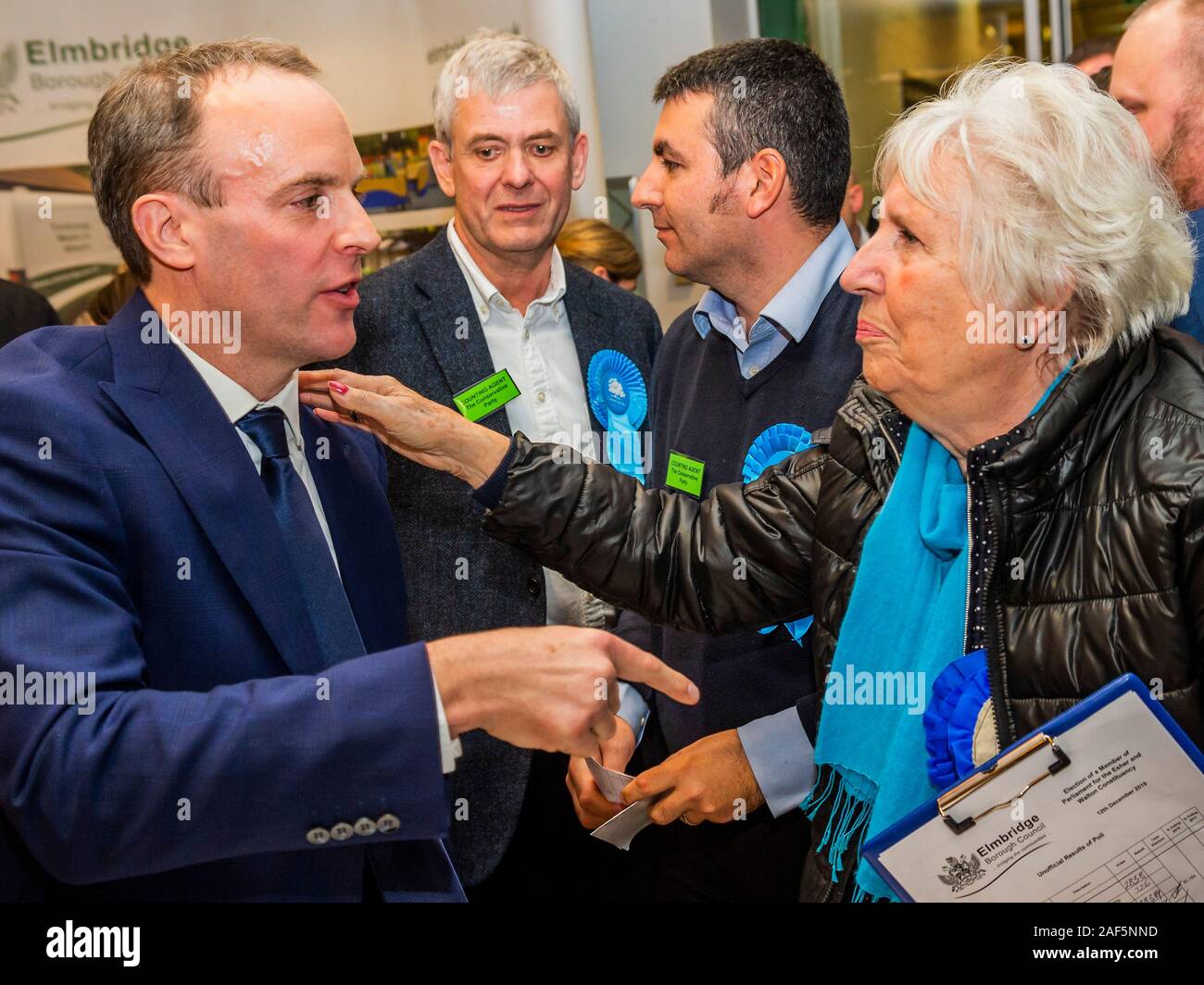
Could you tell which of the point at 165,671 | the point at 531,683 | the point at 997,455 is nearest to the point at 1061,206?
the point at 997,455

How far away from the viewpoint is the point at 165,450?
145 centimetres

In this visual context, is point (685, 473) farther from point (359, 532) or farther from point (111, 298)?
point (111, 298)

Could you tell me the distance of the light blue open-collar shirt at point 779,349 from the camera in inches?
84.4

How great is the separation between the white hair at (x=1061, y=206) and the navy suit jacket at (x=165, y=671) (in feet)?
3.09

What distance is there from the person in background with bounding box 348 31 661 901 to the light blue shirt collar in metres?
0.42

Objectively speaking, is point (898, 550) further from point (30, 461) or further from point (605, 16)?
point (605, 16)

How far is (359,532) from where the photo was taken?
1.81 m

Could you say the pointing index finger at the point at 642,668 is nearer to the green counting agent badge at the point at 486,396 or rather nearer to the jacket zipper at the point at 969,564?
the jacket zipper at the point at 969,564

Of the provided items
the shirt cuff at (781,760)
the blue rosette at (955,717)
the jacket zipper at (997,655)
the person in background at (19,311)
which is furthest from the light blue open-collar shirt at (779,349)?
the person in background at (19,311)

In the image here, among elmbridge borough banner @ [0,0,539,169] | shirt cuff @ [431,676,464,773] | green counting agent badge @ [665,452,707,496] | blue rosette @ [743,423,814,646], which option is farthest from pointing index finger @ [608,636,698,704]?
elmbridge borough banner @ [0,0,539,169]

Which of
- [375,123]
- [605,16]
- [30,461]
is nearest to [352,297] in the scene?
[30,461]

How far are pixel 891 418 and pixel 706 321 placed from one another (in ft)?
2.96

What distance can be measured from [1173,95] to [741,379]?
4.03 ft

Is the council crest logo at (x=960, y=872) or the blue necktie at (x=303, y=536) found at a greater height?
the blue necktie at (x=303, y=536)
